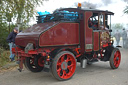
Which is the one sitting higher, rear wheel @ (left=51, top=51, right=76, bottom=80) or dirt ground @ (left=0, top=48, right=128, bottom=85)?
rear wheel @ (left=51, top=51, right=76, bottom=80)

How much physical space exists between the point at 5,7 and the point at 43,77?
5.55 m

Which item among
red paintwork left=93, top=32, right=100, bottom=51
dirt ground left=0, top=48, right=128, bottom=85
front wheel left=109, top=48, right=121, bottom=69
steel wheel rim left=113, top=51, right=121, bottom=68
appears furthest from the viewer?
steel wheel rim left=113, top=51, right=121, bottom=68

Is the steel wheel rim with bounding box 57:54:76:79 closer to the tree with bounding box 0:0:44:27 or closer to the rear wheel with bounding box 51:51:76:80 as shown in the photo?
the rear wheel with bounding box 51:51:76:80

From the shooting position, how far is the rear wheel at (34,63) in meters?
5.46

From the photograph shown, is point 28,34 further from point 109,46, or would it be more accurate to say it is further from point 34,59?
point 109,46

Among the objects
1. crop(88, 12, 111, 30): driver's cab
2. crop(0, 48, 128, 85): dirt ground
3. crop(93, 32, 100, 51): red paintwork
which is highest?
crop(88, 12, 111, 30): driver's cab

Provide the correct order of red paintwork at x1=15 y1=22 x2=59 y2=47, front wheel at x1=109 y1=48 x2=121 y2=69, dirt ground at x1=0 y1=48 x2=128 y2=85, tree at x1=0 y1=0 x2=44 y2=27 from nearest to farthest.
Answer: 1. red paintwork at x1=15 y1=22 x2=59 y2=47
2. dirt ground at x1=0 y1=48 x2=128 y2=85
3. front wheel at x1=109 y1=48 x2=121 y2=69
4. tree at x1=0 y1=0 x2=44 y2=27

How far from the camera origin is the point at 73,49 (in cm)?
527

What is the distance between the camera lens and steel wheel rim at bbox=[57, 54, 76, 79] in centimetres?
480

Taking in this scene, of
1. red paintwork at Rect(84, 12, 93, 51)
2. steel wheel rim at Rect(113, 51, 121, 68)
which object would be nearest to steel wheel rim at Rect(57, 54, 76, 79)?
red paintwork at Rect(84, 12, 93, 51)

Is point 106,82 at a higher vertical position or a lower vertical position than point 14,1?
lower

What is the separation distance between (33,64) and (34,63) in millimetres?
142

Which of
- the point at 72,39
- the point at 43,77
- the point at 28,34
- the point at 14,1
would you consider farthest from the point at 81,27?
the point at 14,1

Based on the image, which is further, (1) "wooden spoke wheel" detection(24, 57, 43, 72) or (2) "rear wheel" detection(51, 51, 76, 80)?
(1) "wooden spoke wheel" detection(24, 57, 43, 72)
